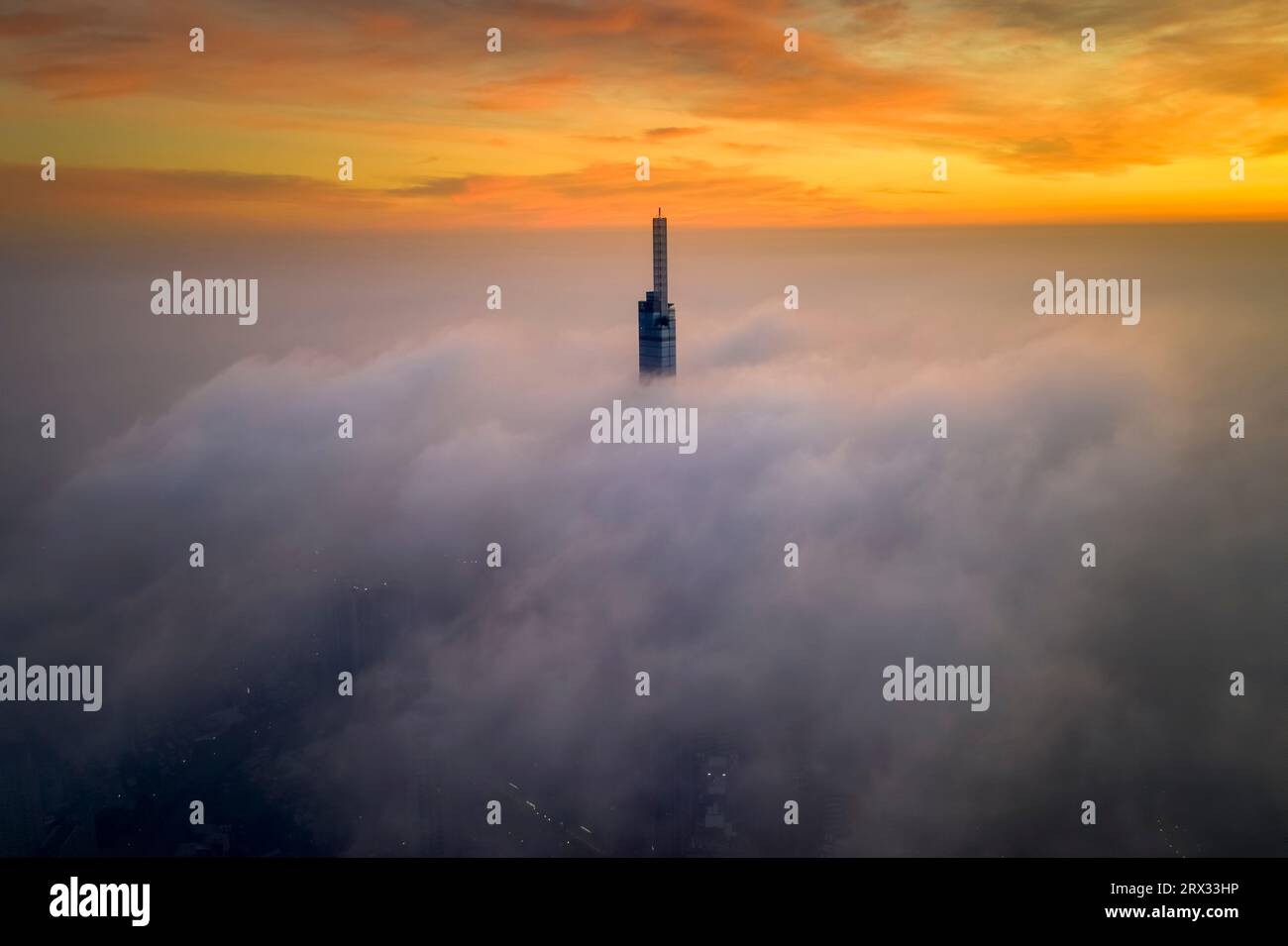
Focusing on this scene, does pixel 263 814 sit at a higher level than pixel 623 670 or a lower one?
lower

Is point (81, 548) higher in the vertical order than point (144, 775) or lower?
higher

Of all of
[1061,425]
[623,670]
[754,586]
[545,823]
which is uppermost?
[1061,425]

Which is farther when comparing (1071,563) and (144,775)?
(1071,563)

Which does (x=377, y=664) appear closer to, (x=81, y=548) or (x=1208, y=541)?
(x=81, y=548)

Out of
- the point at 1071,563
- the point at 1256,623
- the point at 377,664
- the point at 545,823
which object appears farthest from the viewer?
the point at 1071,563

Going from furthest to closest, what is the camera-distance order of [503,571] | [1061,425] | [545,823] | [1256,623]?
[1061,425], [503,571], [1256,623], [545,823]

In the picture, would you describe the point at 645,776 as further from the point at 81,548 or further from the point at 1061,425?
the point at 1061,425
